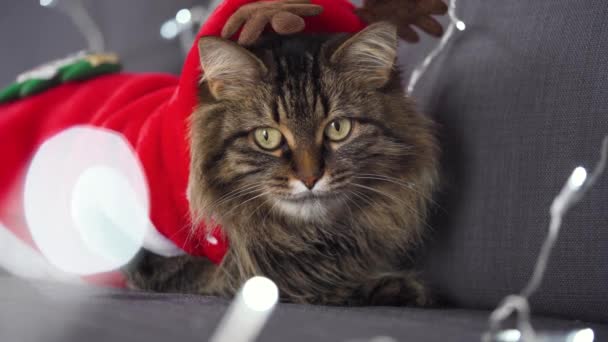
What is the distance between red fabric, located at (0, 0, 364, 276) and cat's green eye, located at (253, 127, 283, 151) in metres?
0.21

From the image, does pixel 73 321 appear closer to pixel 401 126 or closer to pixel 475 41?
pixel 401 126

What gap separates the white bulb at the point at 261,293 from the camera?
1.12 m

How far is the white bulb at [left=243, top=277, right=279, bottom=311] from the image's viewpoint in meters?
1.12

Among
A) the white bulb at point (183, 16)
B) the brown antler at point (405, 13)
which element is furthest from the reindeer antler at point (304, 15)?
the white bulb at point (183, 16)

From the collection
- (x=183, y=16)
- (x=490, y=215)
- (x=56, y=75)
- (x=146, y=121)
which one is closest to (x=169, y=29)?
(x=183, y=16)

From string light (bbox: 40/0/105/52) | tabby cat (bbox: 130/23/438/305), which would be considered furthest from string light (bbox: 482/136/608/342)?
string light (bbox: 40/0/105/52)

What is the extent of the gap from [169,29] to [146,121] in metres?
0.94

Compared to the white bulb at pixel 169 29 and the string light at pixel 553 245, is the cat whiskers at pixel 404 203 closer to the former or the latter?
the string light at pixel 553 245

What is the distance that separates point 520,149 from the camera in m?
1.21

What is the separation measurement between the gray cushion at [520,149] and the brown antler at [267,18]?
1.24 feet

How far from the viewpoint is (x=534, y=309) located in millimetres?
1146

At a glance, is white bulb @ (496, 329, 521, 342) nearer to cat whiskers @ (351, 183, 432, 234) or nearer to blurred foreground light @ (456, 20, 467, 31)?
cat whiskers @ (351, 183, 432, 234)

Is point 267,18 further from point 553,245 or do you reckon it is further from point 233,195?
point 553,245

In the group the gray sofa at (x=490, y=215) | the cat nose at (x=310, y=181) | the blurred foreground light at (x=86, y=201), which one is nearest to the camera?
the gray sofa at (x=490, y=215)
